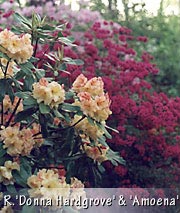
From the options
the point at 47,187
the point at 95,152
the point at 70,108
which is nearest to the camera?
the point at 47,187

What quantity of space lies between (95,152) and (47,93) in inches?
14.1

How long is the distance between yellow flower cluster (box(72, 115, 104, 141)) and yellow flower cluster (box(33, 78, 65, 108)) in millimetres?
147

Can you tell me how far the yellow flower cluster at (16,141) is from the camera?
1.92 meters

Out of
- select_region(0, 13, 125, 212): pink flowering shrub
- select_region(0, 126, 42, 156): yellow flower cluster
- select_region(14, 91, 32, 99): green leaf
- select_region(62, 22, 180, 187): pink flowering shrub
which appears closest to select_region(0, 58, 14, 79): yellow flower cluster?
select_region(0, 13, 125, 212): pink flowering shrub

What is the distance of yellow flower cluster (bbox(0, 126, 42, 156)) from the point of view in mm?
1921

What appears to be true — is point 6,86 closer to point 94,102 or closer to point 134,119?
point 94,102

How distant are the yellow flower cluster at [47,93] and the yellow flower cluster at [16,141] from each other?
16 cm

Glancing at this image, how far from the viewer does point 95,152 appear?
2092mm

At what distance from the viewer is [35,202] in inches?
73.9

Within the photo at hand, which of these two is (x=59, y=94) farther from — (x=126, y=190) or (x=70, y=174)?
(x=126, y=190)

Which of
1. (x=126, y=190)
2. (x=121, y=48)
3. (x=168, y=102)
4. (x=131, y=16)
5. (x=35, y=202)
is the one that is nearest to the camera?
(x=35, y=202)

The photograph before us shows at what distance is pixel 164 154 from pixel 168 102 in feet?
1.16

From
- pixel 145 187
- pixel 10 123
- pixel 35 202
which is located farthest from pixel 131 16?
pixel 35 202

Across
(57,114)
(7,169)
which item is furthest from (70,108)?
(7,169)
